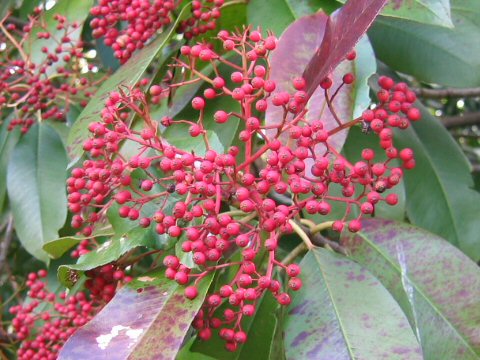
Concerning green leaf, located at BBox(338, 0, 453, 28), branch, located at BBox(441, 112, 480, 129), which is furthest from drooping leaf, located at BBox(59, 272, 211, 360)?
branch, located at BBox(441, 112, 480, 129)

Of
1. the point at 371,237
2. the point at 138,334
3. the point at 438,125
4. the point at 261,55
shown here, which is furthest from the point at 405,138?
the point at 138,334

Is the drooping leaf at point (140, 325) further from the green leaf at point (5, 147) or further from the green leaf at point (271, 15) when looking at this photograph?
the green leaf at point (5, 147)

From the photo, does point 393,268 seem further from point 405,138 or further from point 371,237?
point 405,138

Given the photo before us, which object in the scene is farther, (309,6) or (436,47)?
(436,47)

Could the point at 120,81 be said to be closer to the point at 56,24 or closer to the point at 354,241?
the point at 354,241

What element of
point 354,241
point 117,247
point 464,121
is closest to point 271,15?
point 354,241

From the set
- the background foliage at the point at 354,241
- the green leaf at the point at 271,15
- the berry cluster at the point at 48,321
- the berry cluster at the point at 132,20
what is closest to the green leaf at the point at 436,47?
the background foliage at the point at 354,241
